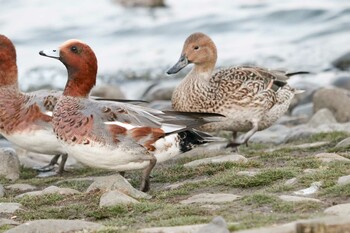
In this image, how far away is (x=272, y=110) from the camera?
10297mm

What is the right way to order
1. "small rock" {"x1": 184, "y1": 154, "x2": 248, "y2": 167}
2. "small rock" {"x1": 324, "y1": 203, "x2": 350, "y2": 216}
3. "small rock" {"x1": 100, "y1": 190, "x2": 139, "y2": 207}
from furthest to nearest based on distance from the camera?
"small rock" {"x1": 184, "y1": 154, "x2": 248, "y2": 167}, "small rock" {"x1": 100, "y1": 190, "x2": 139, "y2": 207}, "small rock" {"x1": 324, "y1": 203, "x2": 350, "y2": 216}

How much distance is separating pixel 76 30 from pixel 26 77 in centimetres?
470

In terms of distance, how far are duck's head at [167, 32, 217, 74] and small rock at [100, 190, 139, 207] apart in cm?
393

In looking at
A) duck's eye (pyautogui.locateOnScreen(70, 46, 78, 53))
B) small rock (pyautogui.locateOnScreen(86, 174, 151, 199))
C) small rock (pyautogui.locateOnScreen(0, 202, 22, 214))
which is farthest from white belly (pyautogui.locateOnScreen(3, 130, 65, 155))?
small rock (pyautogui.locateOnScreen(0, 202, 22, 214))

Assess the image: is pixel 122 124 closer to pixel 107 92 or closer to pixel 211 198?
pixel 211 198

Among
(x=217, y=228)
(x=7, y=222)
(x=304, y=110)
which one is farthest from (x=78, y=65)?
(x=304, y=110)

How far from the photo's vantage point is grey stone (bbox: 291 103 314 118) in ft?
45.6

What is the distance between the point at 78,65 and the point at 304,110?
22.7 ft

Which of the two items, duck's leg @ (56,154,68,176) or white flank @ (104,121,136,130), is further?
duck's leg @ (56,154,68,176)

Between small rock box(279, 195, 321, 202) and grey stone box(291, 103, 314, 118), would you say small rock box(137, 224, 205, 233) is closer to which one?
small rock box(279, 195, 321, 202)

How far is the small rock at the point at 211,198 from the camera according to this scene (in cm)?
662

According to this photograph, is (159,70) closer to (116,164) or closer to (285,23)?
(285,23)

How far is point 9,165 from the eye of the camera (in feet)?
29.0

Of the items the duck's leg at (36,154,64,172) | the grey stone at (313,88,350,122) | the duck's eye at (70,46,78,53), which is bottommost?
the grey stone at (313,88,350,122)
